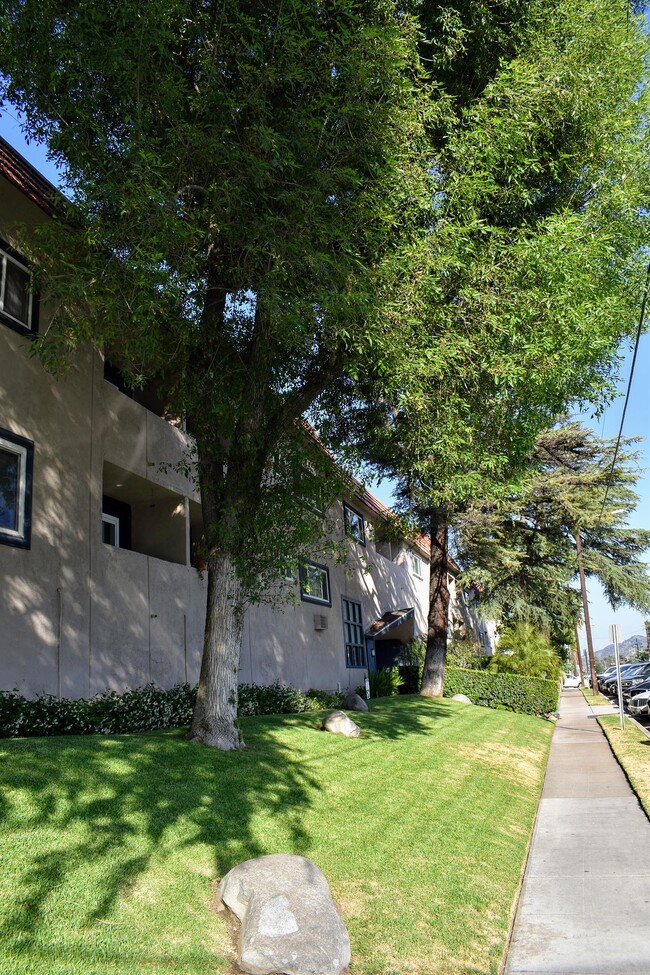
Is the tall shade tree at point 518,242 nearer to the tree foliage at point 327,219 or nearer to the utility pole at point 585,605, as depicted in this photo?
the tree foliage at point 327,219

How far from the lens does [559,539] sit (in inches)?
1202

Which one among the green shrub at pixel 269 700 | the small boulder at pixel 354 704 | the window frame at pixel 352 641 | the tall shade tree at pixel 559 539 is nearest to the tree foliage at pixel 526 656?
the tall shade tree at pixel 559 539

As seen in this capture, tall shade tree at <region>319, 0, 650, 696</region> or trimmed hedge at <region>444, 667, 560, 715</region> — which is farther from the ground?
tall shade tree at <region>319, 0, 650, 696</region>

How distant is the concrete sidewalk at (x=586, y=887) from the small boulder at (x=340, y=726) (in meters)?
3.18

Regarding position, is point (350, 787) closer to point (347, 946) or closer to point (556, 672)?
point (347, 946)

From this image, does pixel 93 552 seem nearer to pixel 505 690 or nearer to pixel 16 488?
pixel 16 488

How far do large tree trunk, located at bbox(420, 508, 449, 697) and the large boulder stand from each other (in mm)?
18128

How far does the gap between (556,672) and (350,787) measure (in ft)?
69.7

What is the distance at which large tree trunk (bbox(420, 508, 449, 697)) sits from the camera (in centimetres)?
2344

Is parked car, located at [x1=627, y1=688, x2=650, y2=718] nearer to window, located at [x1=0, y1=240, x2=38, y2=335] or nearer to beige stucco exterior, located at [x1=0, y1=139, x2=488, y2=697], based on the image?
beige stucco exterior, located at [x1=0, y1=139, x2=488, y2=697]

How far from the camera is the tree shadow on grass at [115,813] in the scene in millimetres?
4695

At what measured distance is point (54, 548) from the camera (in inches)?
424

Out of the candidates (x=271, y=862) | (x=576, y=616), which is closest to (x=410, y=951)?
(x=271, y=862)

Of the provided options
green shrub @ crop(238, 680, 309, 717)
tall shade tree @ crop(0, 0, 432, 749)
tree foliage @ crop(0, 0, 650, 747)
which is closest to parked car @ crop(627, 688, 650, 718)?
green shrub @ crop(238, 680, 309, 717)
